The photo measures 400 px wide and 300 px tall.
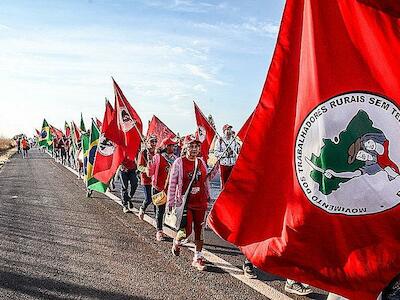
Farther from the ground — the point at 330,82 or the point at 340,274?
the point at 330,82

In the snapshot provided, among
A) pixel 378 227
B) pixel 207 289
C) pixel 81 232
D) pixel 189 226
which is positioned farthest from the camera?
pixel 81 232

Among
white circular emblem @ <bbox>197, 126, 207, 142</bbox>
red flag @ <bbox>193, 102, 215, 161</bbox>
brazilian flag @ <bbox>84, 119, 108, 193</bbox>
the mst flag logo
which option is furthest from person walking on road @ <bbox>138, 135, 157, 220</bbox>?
the mst flag logo

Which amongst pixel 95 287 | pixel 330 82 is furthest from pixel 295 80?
pixel 95 287

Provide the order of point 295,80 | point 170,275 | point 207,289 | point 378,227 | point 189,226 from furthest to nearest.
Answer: point 189,226 → point 170,275 → point 207,289 → point 295,80 → point 378,227

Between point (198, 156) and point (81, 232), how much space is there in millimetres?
3095

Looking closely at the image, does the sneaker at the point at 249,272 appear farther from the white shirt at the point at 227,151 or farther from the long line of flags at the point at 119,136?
the white shirt at the point at 227,151

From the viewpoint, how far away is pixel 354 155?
9.07ft

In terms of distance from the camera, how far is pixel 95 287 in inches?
221

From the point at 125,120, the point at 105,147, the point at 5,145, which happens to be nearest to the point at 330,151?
the point at 125,120

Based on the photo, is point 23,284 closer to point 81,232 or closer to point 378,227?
point 81,232

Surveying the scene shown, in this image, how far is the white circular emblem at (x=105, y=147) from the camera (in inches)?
477

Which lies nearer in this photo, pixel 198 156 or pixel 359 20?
pixel 359 20

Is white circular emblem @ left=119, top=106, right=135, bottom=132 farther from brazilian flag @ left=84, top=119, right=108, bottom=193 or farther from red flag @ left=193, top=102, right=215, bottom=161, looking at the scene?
red flag @ left=193, top=102, right=215, bottom=161

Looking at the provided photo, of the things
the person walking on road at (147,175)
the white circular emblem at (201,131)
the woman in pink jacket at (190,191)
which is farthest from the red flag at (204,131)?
the woman in pink jacket at (190,191)
